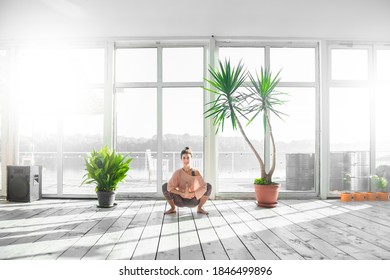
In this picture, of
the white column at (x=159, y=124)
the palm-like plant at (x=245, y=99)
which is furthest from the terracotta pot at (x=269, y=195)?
the white column at (x=159, y=124)

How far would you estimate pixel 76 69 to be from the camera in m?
5.34

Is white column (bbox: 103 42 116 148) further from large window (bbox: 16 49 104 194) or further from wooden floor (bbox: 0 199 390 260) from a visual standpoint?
wooden floor (bbox: 0 199 390 260)

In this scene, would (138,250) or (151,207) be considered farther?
(151,207)

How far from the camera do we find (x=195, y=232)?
9.87 feet

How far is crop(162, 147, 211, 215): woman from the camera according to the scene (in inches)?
148

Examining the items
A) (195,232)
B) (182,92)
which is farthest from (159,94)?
(195,232)

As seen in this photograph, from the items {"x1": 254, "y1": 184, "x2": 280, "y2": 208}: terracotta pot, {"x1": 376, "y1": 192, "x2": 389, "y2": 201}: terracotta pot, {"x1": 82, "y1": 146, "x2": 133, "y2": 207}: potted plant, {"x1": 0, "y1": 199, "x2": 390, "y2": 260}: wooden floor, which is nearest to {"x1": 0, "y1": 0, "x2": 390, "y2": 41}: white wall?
{"x1": 82, "y1": 146, "x2": 133, "y2": 207}: potted plant

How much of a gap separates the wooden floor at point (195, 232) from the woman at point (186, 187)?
7.9 inches

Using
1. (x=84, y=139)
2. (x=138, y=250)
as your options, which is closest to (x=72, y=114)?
(x=84, y=139)

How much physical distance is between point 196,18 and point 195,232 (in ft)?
10.6

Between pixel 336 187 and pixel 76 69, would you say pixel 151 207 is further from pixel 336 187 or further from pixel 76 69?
pixel 336 187

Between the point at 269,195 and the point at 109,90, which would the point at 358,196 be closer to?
the point at 269,195

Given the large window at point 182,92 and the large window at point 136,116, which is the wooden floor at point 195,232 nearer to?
the large window at point 136,116

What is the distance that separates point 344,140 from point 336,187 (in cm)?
87
